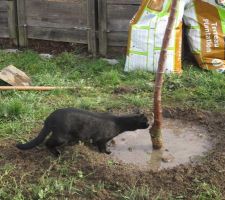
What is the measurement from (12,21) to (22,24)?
0.65ft

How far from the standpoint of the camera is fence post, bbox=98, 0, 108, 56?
27.5ft

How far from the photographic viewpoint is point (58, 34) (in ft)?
29.2

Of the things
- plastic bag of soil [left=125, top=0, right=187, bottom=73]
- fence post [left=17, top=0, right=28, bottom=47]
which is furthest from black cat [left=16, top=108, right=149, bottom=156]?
fence post [left=17, top=0, right=28, bottom=47]

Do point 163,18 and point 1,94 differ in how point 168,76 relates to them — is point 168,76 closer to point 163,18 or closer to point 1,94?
point 163,18

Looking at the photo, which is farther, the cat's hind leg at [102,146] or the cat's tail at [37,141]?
the cat's hind leg at [102,146]

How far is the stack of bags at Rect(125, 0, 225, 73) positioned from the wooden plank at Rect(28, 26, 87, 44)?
1308 mm

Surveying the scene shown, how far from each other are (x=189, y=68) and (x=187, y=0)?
0.98 meters

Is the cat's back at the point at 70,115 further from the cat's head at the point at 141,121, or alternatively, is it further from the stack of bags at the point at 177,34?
the stack of bags at the point at 177,34

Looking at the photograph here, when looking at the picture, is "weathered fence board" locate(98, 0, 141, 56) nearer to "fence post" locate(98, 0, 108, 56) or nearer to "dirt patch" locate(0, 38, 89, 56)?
"fence post" locate(98, 0, 108, 56)

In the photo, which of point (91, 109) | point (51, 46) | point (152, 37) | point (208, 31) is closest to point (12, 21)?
point (51, 46)

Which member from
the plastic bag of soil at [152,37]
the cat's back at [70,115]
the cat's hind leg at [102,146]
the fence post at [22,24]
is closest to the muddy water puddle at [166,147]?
the cat's hind leg at [102,146]

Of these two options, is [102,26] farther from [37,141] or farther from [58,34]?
[37,141]

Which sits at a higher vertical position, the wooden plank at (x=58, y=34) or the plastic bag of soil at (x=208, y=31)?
the plastic bag of soil at (x=208, y=31)

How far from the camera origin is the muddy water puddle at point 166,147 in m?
5.01
